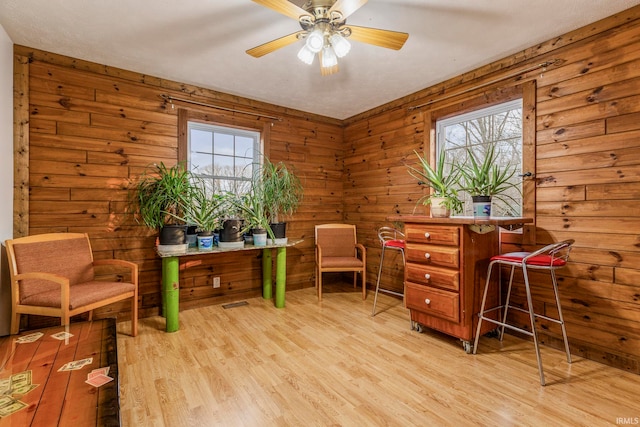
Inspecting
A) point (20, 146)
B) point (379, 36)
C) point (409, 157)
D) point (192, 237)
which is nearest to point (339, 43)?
point (379, 36)

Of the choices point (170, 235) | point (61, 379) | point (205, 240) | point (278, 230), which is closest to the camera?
point (61, 379)

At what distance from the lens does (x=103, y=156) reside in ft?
9.36

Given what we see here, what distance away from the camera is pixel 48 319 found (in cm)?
260

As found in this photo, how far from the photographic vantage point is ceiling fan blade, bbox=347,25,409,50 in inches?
73.7

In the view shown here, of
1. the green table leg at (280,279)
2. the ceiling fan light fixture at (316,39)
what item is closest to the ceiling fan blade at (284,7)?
the ceiling fan light fixture at (316,39)

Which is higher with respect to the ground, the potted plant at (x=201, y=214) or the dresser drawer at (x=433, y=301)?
the potted plant at (x=201, y=214)

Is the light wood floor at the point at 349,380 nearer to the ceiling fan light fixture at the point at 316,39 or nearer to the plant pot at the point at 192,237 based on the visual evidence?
the plant pot at the point at 192,237

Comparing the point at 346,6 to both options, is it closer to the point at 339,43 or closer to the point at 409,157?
the point at 339,43

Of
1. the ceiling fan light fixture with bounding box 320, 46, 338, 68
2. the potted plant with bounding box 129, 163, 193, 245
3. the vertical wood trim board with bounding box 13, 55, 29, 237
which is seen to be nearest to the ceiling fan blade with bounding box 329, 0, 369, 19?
the ceiling fan light fixture with bounding box 320, 46, 338, 68

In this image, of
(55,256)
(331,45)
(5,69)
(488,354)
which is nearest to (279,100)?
(331,45)

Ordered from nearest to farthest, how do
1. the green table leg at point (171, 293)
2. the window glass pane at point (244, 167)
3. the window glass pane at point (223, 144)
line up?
the green table leg at point (171, 293)
the window glass pane at point (223, 144)
the window glass pane at point (244, 167)

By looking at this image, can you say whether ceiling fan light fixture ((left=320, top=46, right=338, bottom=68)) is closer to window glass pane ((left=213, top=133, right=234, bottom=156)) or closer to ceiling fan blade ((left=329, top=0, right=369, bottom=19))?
ceiling fan blade ((left=329, top=0, right=369, bottom=19))

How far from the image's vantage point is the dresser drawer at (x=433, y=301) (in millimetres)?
2275

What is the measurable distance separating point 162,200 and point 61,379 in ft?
5.63
